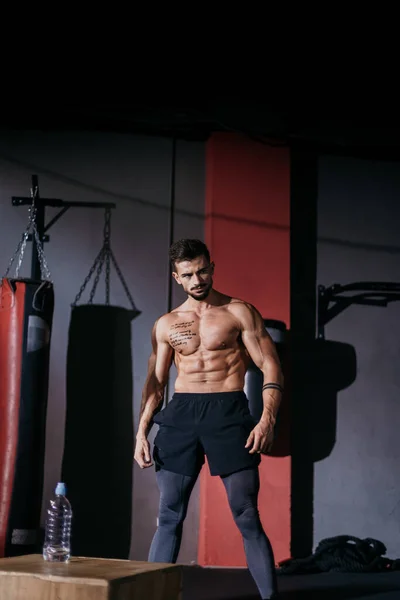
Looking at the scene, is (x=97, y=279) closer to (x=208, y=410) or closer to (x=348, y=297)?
(x=348, y=297)

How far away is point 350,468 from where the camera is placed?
5.03m

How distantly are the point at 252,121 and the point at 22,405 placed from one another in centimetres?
229

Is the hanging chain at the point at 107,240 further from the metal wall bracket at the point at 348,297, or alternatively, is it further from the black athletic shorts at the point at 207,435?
the black athletic shorts at the point at 207,435

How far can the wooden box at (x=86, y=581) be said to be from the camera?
242 centimetres

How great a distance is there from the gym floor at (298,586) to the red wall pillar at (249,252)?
27 cm

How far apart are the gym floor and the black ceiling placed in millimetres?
2607

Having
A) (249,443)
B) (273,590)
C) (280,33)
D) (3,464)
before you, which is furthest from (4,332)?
(280,33)

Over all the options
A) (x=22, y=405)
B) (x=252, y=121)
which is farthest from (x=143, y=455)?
(x=252, y=121)

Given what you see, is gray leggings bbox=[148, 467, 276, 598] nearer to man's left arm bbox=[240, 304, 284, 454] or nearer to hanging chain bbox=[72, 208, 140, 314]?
man's left arm bbox=[240, 304, 284, 454]

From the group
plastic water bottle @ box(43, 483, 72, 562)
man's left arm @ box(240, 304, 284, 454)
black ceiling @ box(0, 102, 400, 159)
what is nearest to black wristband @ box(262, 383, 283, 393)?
man's left arm @ box(240, 304, 284, 454)

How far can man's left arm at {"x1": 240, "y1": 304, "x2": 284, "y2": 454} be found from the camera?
3.43 m

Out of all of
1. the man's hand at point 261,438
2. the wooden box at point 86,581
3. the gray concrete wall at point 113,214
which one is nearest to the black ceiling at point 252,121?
the gray concrete wall at point 113,214

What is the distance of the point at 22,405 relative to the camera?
4.33 meters

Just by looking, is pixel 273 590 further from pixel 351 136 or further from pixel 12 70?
pixel 12 70
